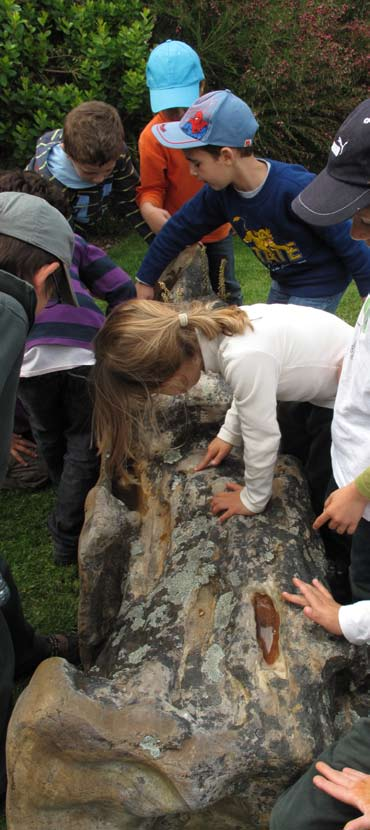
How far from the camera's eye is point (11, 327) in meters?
1.80

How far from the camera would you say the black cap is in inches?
68.1

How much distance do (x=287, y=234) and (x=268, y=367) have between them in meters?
0.84

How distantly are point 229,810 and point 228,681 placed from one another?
0.30 m

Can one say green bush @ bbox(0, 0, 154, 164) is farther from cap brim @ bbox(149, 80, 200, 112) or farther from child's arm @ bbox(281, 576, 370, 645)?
child's arm @ bbox(281, 576, 370, 645)

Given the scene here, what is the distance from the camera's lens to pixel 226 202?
2752mm

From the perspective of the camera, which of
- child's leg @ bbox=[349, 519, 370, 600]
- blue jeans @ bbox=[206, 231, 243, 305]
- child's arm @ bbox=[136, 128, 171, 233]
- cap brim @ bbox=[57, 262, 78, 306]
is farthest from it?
blue jeans @ bbox=[206, 231, 243, 305]

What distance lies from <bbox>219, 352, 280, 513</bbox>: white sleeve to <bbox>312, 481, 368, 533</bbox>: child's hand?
0.79 ft

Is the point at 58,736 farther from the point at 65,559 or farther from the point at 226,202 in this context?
the point at 226,202

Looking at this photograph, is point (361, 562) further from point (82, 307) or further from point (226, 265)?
point (226, 265)

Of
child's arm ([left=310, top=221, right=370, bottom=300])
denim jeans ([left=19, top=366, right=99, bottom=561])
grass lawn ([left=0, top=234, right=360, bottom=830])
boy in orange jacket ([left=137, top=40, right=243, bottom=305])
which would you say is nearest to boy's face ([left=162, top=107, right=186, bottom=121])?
boy in orange jacket ([left=137, top=40, right=243, bottom=305])

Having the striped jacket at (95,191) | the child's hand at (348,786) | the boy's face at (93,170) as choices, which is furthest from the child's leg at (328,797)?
the boy's face at (93,170)

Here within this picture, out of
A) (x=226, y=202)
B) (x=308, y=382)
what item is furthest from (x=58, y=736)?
(x=226, y=202)

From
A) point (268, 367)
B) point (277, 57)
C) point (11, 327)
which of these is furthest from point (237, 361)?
point (277, 57)

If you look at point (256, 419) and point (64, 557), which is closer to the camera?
point (256, 419)
